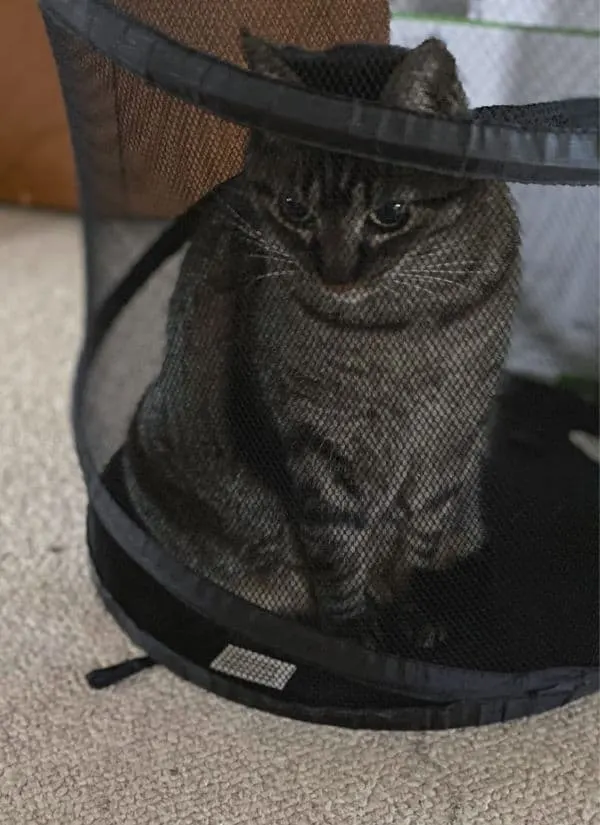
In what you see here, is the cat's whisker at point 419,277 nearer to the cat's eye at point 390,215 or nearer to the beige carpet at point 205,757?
the cat's eye at point 390,215

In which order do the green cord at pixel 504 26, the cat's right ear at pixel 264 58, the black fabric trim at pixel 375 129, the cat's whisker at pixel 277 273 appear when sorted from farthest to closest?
1. the green cord at pixel 504 26
2. the cat's whisker at pixel 277 273
3. the cat's right ear at pixel 264 58
4. the black fabric trim at pixel 375 129

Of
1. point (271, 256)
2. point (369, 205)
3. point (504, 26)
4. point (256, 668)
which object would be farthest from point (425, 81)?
point (256, 668)

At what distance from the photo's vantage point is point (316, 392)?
82 centimetres

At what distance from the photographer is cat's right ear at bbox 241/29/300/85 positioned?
703mm

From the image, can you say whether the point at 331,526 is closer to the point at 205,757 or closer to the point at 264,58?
the point at 205,757

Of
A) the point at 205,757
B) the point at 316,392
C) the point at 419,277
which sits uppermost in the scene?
the point at 419,277

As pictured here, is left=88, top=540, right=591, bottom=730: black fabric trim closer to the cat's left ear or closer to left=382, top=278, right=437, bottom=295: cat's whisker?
left=382, top=278, right=437, bottom=295: cat's whisker

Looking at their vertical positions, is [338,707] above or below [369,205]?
below

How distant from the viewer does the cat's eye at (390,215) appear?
28.1 inches

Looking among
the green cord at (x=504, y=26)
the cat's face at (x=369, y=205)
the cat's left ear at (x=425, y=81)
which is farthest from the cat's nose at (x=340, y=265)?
the green cord at (x=504, y=26)

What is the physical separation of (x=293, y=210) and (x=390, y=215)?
3.2 inches

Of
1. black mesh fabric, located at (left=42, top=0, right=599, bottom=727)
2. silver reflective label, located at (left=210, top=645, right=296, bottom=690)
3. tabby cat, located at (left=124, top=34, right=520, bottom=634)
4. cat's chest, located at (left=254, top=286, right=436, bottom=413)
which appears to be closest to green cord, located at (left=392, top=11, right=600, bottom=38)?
black mesh fabric, located at (left=42, top=0, right=599, bottom=727)

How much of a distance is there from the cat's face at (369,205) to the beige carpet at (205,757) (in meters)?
0.39

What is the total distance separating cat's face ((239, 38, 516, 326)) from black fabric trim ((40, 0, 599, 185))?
0.25 feet
